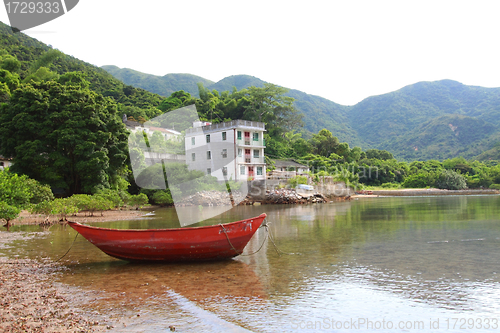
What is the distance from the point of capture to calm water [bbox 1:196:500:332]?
678cm

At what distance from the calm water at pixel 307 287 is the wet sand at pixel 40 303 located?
40 centimetres

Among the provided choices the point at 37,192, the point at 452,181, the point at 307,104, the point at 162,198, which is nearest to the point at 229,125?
the point at 162,198

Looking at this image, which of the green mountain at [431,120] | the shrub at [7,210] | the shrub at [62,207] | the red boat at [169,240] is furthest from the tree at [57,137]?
the green mountain at [431,120]

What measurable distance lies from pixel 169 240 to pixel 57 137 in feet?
72.1

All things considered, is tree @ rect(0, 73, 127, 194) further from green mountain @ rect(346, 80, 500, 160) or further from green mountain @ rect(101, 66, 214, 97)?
green mountain @ rect(101, 66, 214, 97)

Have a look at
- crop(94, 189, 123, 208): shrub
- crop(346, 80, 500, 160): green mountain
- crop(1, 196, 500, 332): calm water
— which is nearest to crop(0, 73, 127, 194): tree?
crop(94, 189, 123, 208): shrub

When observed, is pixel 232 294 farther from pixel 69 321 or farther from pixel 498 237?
pixel 498 237

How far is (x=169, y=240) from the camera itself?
35.2 ft

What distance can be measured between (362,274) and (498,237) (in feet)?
31.8

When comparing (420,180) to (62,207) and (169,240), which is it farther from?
(169,240)

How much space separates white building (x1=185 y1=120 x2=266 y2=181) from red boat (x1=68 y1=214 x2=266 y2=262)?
35093mm

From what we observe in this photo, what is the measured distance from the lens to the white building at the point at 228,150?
4703 centimetres

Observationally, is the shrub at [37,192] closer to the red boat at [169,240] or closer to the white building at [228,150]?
the red boat at [169,240]

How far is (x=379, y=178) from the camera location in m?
80.9
